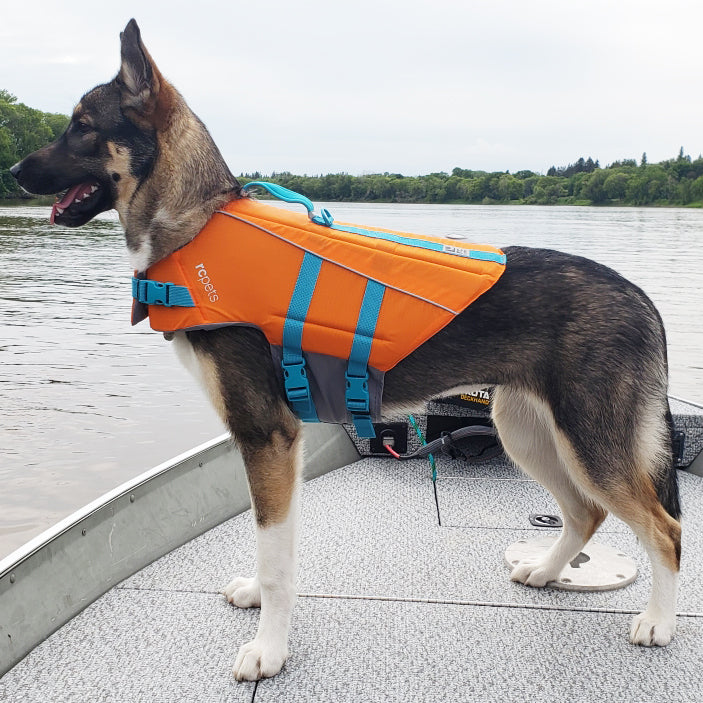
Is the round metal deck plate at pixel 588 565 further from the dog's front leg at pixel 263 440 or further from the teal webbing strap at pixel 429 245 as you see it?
the teal webbing strap at pixel 429 245

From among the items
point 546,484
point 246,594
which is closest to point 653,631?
point 546,484

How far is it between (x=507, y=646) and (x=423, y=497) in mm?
1507

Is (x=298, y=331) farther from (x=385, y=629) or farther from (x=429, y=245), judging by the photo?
(x=385, y=629)

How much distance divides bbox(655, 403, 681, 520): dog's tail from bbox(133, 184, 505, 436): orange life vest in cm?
100

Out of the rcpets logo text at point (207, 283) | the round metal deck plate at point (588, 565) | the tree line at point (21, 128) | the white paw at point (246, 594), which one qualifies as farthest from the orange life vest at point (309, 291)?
the tree line at point (21, 128)

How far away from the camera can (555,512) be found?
13.8 feet

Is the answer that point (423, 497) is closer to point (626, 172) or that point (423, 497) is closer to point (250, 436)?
point (250, 436)

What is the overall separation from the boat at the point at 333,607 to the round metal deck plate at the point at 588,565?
29 mm

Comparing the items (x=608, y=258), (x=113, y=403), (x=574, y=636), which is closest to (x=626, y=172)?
(x=608, y=258)

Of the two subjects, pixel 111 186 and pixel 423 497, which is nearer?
pixel 111 186

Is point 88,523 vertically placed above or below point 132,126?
below

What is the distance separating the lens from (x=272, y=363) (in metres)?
2.83

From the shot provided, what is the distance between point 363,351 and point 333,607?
3.84ft

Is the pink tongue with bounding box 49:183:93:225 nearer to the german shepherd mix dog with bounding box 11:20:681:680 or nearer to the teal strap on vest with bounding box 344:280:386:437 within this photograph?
the german shepherd mix dog with bounding box 11:20:681:680
